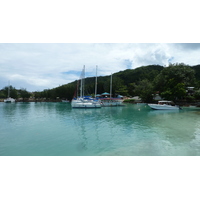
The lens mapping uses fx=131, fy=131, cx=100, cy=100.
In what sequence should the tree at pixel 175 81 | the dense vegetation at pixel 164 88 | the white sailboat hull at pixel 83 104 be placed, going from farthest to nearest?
the dense vegetation at pixel 164 88
the tree at pixel 175 81
the white sailboat hull at pixel 83 104

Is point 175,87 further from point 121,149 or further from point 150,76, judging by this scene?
point 150,76

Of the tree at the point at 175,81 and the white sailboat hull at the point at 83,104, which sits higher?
the tree at the point at 175,81

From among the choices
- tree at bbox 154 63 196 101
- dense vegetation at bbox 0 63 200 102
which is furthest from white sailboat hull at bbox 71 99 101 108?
tree at bbox 154 63 196 101

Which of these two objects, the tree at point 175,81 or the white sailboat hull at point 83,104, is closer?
the white sailboat hull at point 83,104

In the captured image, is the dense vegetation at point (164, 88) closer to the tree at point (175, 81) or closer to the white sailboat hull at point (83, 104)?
the tree at point (175, 81)

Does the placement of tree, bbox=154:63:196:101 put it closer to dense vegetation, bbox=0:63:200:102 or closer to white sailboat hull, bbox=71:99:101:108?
dense vegetation, bbox=0:63:200:102

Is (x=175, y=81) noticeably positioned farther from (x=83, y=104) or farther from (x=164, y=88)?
(x=83, y=104)

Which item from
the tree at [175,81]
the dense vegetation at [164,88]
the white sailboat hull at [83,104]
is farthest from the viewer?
the dense vegetation at [164,88]

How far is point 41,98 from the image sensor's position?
75.3 metres

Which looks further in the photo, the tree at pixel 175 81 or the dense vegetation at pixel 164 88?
the dense vegetation at pixel 164 88

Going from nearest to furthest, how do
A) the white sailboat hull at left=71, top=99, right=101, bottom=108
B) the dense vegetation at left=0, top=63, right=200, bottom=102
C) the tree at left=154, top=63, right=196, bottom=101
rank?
the white sailboat hull at left=71, top=99, right=101, bottom=108 → the tree at left=154, top=63, right=196, bottom=101 → the dense vegetation at left=0, top=63, right=200, bottom=102

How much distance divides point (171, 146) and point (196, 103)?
3548 cm

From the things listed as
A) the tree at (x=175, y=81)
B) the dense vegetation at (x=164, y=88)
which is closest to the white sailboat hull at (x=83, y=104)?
the dense vegetation at (x=164, y=88)

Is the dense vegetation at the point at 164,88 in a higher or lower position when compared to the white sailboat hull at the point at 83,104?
higher
